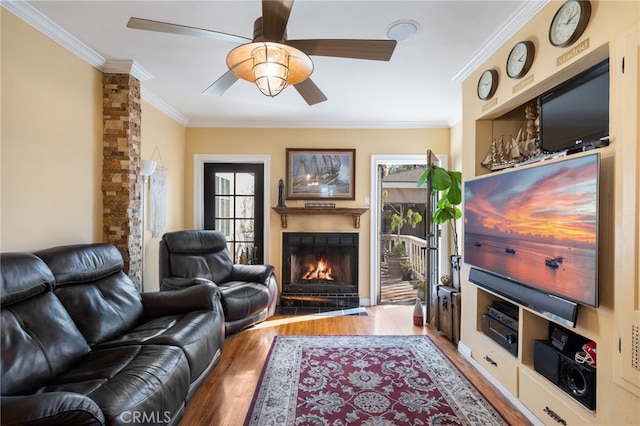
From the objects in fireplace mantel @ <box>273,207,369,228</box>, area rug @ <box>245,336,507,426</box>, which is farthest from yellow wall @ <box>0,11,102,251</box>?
fireplace mantel @ <box>273,207,369,228</box>

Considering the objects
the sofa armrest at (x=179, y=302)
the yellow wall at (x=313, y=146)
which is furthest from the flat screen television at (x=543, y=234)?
the sofa armrest at (x=179, y=302)

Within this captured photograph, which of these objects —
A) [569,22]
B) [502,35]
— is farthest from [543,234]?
[502,35]

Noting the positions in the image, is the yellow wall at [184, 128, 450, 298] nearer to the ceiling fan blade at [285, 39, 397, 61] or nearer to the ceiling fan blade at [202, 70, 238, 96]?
the ceiling fan blade at [202, 70, 238, 96]

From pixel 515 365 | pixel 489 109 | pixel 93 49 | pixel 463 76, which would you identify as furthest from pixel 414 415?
pixel 93 49

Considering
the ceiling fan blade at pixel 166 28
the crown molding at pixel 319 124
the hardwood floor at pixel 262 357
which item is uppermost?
the crown molding at pixel 319 124

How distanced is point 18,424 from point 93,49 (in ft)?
8.97

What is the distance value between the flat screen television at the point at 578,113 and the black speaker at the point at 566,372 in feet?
3.91

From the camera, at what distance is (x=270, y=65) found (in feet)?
5.27

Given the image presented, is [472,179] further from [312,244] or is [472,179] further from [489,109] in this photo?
[312,244]

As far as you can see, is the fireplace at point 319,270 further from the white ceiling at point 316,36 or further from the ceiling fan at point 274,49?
the ceiling fan at point 274,49

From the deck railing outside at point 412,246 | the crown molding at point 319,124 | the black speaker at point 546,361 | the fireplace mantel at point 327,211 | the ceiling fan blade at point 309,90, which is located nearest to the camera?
the black speaker at point 546,361

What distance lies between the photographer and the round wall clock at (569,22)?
62.8 inches

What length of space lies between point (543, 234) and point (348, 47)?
1.56 metres

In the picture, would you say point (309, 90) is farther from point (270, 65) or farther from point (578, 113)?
point (578, 113)
